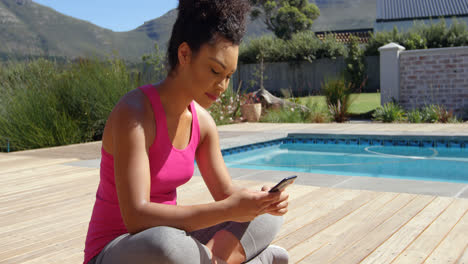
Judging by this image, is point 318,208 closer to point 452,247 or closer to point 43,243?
point 452,247

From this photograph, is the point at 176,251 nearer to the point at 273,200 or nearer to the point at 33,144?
the point at 273,200

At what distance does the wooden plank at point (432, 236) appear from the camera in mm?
2074

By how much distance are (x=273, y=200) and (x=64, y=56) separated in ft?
23.3

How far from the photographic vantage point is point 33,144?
21.6ft

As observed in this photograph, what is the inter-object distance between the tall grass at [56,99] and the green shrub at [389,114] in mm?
5216

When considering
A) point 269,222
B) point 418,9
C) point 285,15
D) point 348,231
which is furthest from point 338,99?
point 285,15

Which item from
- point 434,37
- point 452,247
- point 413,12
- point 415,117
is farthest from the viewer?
point 413,12

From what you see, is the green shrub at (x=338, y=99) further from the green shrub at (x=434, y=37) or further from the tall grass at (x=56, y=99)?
the green shrub at (x=434, y=37)

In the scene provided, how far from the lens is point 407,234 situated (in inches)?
94.2

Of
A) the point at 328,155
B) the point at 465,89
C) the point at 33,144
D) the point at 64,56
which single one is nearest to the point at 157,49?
the point at 64,56

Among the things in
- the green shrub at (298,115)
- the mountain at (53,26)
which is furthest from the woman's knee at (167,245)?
the mountain at (53,26)

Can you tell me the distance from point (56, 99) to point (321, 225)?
534cm

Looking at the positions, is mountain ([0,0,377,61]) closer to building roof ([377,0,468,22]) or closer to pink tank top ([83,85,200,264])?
pink tank top ([83,85,200,264])

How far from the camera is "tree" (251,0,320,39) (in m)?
32.5
